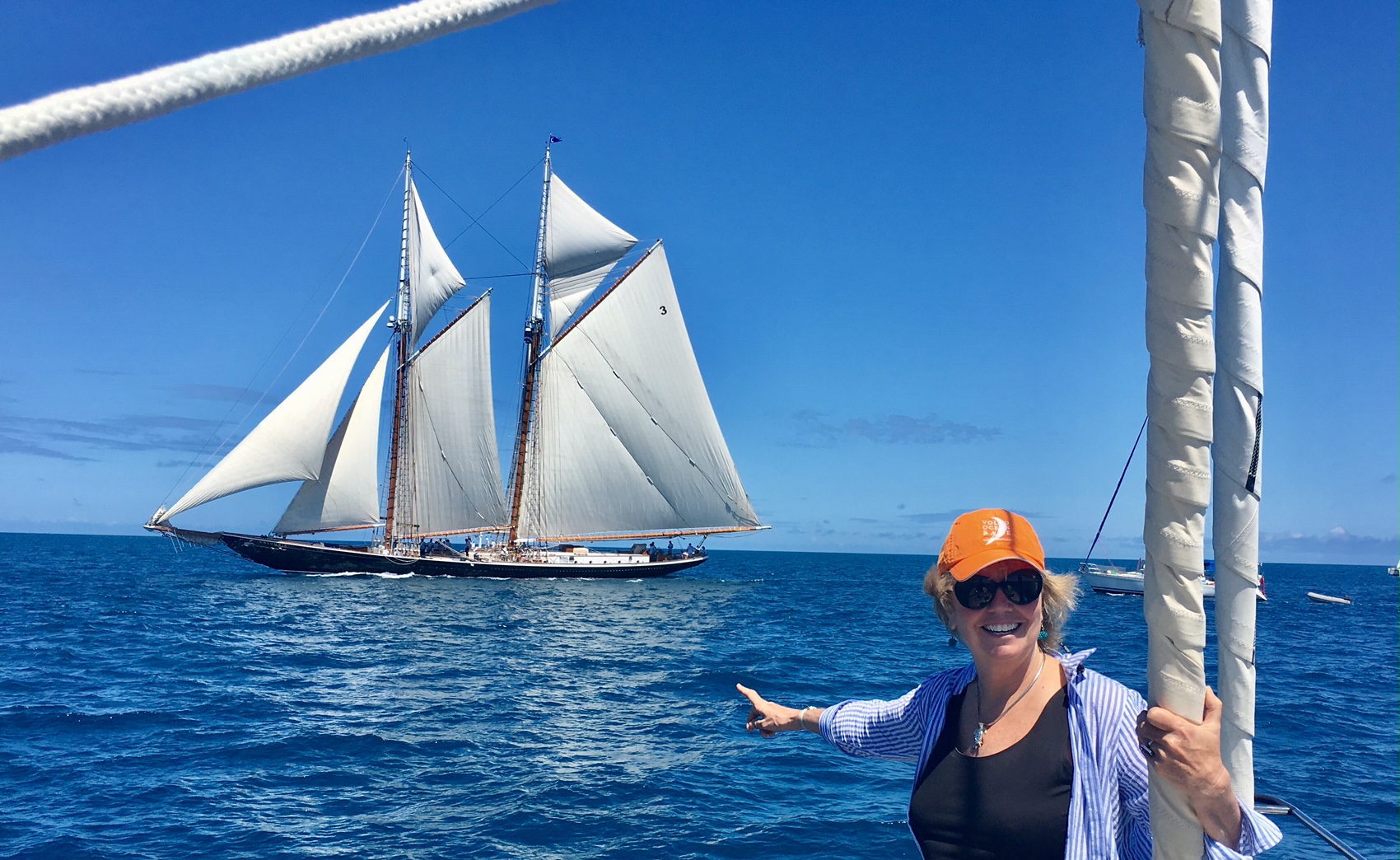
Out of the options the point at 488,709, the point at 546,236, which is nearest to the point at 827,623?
the point at 488,709

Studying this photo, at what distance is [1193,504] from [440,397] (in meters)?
54.9

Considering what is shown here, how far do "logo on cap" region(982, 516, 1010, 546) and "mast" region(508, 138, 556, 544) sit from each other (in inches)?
2110

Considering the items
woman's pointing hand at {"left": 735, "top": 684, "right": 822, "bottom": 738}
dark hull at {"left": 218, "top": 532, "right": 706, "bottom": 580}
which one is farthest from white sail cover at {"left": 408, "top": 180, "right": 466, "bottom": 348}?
woman's pointing hand at {"left": 735, "top": 684, "right": 822, "bottom": 738}

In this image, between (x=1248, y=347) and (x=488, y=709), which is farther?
(x=488, y=709)

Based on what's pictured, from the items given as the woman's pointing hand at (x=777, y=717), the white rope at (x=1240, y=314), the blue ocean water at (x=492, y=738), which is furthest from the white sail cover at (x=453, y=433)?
the white rope at (x=1240, y=314)

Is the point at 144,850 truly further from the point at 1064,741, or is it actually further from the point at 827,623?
the point at 827,623

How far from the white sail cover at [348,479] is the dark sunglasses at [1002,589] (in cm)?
Result: 5225

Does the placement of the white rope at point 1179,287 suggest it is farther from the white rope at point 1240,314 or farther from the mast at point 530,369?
the mast at point 530,369

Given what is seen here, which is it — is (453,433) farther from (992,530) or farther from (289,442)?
(992,530)

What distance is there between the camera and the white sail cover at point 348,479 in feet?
166

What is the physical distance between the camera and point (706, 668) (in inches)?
Result: 793

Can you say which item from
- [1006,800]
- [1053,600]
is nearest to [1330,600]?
[1053,600]

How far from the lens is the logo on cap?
2.39 meters

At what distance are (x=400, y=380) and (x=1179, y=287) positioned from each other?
58.6 meters
